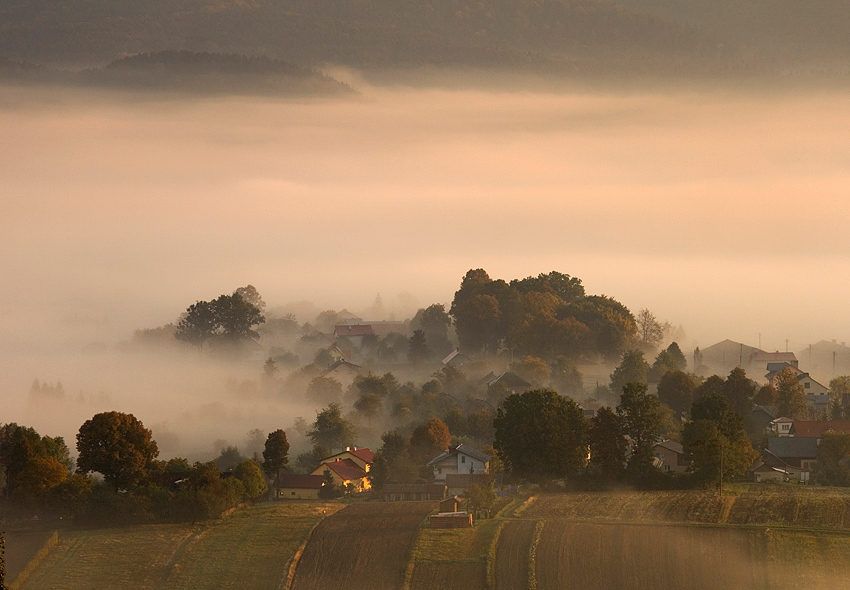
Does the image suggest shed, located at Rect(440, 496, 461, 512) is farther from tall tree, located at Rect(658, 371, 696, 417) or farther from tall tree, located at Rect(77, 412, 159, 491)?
tall tree, located at Rect(658, 371, 696, 417)

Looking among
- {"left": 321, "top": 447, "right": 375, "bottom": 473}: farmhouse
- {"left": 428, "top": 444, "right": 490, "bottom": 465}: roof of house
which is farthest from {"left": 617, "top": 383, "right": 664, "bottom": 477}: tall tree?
{"left": 321, "top": 447, "right": 375, "bottom": 473}: farmhouse

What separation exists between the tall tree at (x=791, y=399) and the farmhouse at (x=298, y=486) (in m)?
47.3

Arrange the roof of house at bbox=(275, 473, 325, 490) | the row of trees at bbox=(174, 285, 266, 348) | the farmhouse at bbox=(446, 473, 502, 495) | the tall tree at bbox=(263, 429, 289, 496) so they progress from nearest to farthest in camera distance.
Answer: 1. the farmhouse at bbox=(446, 473, 502, 495)
2. the tall tree at bbox=(263, 429, 289, 496)
3. the roof of house at bbox=(275, 473, 325, 490)
4. the row of trees at bbox=(174, 285, 266, 348)

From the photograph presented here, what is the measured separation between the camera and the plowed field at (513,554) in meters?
74.2

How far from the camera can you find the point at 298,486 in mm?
101812

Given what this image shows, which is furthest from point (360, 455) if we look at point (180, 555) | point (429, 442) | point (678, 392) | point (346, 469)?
point (180, 555)

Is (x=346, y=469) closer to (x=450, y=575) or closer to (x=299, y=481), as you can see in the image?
(x=299, y=481)

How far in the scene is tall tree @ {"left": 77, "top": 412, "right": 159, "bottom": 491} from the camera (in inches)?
3538

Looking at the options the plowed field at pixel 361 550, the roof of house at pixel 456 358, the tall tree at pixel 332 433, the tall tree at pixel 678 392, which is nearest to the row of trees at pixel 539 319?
the roof of house at pixel 456 358

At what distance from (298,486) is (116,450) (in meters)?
15.8

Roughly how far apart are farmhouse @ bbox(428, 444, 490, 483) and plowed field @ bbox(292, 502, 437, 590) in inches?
612

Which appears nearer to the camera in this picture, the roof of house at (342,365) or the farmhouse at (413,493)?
the farmhouse at (413,493)

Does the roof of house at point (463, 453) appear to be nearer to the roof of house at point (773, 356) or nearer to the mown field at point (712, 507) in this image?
the mown field at point (712, 507)

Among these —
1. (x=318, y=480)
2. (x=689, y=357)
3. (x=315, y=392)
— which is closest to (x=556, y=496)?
(x=318, y=480)
